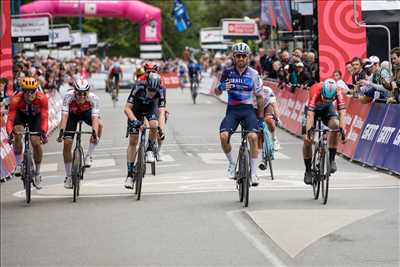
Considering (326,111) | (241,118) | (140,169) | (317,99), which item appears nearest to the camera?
(241,118)

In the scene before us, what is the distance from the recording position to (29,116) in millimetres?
17250

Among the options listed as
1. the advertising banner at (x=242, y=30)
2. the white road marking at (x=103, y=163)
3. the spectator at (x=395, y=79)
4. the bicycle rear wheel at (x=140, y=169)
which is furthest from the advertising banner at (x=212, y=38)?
the bicycle rear wheel at (x=140, y=169)

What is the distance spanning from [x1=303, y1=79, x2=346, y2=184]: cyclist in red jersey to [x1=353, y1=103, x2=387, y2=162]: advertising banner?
12.1 feet

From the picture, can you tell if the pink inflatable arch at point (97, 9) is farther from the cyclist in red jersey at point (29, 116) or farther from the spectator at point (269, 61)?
the cyclist in red jersey at point (29, 116)

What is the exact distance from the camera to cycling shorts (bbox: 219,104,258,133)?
15.5 m

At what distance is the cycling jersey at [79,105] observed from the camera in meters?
16.9

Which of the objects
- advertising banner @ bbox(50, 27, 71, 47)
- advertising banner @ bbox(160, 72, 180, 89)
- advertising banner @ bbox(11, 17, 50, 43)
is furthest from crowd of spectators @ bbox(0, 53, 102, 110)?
advertising banner @ bbox(160, 72, 180, 89)

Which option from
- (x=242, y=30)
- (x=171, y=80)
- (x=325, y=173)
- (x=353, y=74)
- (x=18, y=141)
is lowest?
(x=171, y=80)

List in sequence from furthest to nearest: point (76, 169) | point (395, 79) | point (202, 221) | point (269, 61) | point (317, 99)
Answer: point (269, 61) < point (395, 79) < point (76, 169) < point (317, 99) < point (202, 221)

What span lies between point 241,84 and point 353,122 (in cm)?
680

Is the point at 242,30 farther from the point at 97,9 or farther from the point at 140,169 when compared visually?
the point at 140,169

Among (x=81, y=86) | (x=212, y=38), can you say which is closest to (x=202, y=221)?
(x=81, y=86)

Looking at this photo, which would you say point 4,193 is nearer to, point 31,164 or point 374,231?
point 31,164

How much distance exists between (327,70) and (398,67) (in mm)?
6832
